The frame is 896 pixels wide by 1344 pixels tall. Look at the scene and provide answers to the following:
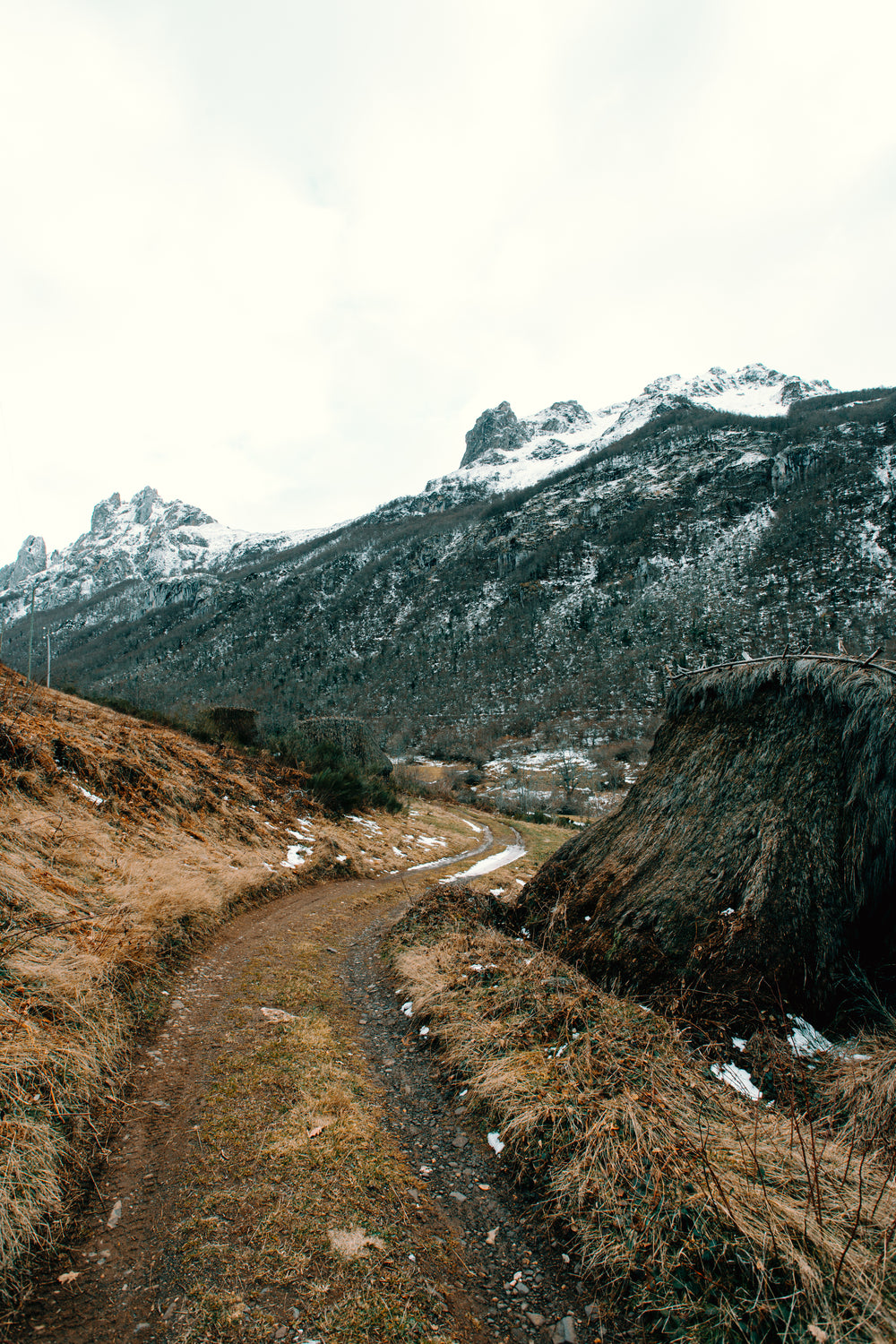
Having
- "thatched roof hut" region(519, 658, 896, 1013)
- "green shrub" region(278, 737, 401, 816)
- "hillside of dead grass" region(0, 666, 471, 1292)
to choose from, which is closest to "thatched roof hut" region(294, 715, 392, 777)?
"green shrub" region(278, 737, 401, 816)

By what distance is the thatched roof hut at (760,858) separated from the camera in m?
4.98

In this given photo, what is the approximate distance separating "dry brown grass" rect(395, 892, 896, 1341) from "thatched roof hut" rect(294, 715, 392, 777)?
881 inches

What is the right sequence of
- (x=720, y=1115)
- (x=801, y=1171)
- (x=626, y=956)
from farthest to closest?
(x=626, y=956)
(x=720, y=1115)
(x=801, y=1171)

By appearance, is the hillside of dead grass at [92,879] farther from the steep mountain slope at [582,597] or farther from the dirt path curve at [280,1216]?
the steep mountain slope at [582,597]

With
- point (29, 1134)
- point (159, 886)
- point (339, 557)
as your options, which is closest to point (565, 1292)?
Answer: point (29, 1134)

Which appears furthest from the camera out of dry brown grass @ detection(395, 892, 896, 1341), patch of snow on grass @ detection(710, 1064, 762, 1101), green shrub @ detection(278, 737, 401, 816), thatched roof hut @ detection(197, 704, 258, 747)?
thatched roof hut @ detection(197, 704, 258, 747)

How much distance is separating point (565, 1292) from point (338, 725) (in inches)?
1050

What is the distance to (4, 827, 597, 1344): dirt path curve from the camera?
102 inches

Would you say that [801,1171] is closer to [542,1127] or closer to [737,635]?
[542,1127]

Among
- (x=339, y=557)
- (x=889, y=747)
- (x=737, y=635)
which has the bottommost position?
(x=889, y=747)

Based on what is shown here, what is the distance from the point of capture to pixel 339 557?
16850 cm

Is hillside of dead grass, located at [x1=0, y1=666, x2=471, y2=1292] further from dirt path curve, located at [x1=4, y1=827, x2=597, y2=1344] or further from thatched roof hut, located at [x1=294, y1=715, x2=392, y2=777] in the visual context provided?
thatched roof hut, located at [x1=294, y1=715, x2=392, y2=777]

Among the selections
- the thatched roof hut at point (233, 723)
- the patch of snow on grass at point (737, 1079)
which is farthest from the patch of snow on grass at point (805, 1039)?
the thatched roof hut at point (233, 723)

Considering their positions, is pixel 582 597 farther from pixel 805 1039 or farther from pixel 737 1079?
pixel 737 1079
